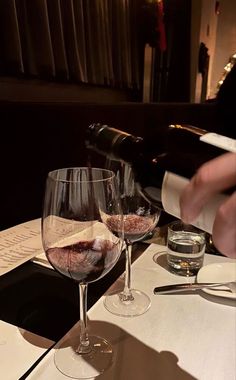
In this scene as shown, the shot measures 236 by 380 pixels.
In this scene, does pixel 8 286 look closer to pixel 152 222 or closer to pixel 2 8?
pixel 152 222

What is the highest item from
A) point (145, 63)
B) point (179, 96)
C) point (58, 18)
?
point (58, 18)

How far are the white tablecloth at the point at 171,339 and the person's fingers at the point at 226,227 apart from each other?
20 centimetres

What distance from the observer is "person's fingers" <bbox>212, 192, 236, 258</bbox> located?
1.18ft

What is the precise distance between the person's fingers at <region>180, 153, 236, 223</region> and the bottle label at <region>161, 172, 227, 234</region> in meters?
0.02

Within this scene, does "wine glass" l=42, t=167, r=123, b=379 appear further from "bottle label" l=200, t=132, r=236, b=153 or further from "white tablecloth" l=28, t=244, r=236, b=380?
"bottle label" l=200, t=132, r=236, b=153

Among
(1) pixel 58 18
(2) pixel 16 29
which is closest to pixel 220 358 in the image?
(2) pixel 16 29

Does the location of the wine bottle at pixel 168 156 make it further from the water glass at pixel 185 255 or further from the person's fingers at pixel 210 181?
the water glass at pixel 185 255

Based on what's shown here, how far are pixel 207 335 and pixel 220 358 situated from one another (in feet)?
0.16

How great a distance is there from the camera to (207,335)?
569 millimetres

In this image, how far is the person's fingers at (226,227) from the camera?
36 cm

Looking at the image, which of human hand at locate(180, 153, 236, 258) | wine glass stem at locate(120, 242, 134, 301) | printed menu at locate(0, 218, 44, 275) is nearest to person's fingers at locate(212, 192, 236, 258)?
human hand at locate(180, 153, 236, 258)

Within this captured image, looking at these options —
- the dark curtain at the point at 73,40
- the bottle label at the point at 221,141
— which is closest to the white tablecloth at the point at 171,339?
the bottle label at the point at 221,141

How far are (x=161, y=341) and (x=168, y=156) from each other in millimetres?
257

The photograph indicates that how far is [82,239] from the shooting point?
53 centimetres
